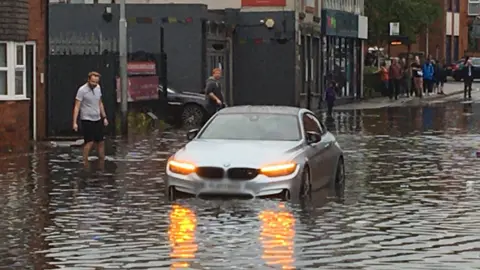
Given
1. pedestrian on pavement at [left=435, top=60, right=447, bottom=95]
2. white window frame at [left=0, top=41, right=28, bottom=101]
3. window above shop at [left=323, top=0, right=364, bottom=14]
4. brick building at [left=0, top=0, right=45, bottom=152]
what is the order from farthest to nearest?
pedestrian on pavement at [left=435, top=60, right=447, bottom=95] < window above shop at [left=323, top=0, right=364, bottom=14] < white window frame at [left=0, top=41, right=28, bottom=101] < brick building at [left=0, top=0, right=45, bottom=152]

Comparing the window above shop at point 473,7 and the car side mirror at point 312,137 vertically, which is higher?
the window above shop at point 473,7

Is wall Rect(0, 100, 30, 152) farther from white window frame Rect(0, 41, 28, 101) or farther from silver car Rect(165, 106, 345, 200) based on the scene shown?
silver car Rect(165, 106, 345, 200)

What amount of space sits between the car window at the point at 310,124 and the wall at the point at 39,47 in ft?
33.5

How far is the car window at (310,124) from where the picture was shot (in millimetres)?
16844

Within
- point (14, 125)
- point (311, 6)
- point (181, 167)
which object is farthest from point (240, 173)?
point (311, 6)

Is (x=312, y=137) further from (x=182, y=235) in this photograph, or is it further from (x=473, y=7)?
(x=473, y=7)

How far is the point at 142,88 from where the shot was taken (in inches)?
1300

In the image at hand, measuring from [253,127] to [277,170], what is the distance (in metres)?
1.55

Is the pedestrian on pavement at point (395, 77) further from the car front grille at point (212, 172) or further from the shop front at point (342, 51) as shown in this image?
the car front grille at point (212, 172)

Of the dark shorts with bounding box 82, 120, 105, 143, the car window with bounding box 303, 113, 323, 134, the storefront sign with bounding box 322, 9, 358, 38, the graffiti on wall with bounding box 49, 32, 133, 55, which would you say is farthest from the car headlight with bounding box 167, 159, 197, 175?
the storefront sign with bounding box 322, 9, 358, 38

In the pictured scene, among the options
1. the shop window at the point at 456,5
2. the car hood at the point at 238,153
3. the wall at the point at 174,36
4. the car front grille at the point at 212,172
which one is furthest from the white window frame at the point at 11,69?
the shop window at the point at 456,5

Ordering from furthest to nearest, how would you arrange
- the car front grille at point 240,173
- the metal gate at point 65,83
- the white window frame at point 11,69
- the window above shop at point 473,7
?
the window above shop at point 473,7
the metal gate at point 65,83
the white window frame at point 11,69
the car front grille at point 240,173

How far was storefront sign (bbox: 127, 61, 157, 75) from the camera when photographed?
33031 millimetres

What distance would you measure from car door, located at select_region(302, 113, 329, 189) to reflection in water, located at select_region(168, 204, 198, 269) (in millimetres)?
2114
